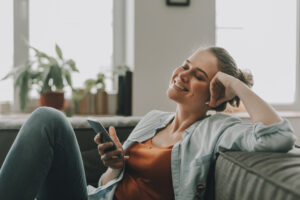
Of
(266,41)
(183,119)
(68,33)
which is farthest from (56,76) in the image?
(266,41)

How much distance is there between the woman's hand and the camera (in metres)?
1.11

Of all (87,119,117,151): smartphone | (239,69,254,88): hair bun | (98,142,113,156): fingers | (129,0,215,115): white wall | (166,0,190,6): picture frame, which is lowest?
(98,142,113,156): fingers

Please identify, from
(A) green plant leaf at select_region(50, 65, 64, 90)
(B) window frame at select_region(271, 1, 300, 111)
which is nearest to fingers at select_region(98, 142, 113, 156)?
(A) green plant leaf at select_region(50, 65, 64, 90)

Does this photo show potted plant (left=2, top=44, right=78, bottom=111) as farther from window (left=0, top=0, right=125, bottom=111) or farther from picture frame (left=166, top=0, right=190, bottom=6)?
picture frame (left=166, top=0, right=190, bottom=6)

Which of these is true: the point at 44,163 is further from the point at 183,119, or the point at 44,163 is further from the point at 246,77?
the point at 246,77

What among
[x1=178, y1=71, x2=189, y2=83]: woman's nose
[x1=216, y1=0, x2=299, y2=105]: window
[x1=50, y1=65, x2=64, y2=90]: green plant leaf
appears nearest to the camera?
[x1=178, y1=71, x2=189, y2=83]: woman's nose

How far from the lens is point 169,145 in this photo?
124 cm

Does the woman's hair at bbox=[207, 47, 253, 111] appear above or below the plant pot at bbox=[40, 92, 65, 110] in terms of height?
above

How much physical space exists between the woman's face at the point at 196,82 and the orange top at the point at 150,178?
7.9 inches

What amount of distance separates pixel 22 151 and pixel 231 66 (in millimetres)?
793

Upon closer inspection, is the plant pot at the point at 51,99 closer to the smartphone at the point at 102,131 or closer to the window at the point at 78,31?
the window at the point at 78,31

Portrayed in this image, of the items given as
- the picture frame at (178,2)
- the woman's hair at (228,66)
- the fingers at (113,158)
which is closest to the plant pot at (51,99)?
the picture frame at (178,2)

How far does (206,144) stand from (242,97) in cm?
19

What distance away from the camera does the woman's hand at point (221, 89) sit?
3.63ft
